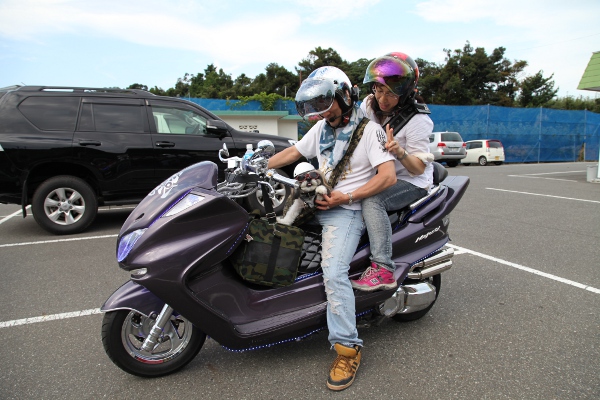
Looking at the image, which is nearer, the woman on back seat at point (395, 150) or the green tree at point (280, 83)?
the woman on back seat at point (395, 150)

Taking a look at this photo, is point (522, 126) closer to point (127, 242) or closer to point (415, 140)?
point (415, 140)

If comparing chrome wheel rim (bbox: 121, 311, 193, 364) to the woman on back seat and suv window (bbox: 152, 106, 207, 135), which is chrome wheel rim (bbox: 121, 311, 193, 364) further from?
suv window (bbox: 152, 106, 207, 135)

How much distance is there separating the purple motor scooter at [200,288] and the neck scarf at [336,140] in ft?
1.29

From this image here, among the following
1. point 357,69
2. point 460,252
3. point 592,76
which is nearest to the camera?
point 460,252

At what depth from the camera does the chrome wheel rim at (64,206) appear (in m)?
5.76

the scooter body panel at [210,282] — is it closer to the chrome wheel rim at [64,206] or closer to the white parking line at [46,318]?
the white parking line at [46,318]

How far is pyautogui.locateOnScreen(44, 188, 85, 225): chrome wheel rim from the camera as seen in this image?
18.9 feet

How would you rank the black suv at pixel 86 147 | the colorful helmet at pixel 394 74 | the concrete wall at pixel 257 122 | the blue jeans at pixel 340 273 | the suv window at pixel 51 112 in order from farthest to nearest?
the concrete wall at pixel 257 122 → the suv window at pixel 51 112 → the black suv at pixel 86 147 → the colorful helmet at pixel 394 74 → the blue jeans at pixel 340 273

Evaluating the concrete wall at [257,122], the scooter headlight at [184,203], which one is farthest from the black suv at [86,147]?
the concrete wall at [257,122]

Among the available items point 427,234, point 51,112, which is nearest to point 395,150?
point 427,234

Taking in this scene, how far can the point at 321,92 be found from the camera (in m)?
2.41

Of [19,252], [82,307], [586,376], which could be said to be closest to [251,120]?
[19,252]

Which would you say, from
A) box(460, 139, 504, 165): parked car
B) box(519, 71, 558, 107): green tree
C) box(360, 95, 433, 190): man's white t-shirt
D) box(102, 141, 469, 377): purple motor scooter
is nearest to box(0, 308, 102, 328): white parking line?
box(102, 141, 469, 377): purple motor scooter

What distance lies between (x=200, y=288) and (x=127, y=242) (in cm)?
47
